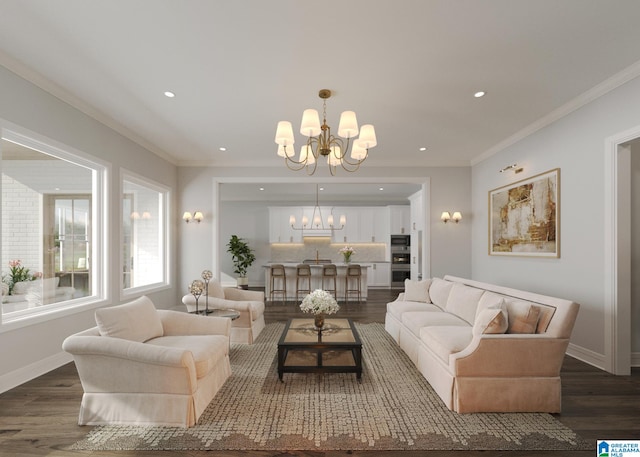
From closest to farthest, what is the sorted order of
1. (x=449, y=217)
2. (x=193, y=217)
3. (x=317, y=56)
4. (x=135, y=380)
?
(x=135, y=380) < (x=317, y=56) < (x=449, y=217) < (x=193, y=217)

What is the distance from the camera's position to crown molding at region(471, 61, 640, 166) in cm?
318

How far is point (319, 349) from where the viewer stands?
10.6 feet

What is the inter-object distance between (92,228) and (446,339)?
4362 mm

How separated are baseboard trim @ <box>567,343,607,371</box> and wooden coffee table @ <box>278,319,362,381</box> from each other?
2547 mm

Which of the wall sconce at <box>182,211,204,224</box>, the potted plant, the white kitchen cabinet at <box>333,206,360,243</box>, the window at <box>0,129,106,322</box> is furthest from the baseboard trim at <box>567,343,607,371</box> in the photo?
the potted plant

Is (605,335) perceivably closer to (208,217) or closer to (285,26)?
(285,26)

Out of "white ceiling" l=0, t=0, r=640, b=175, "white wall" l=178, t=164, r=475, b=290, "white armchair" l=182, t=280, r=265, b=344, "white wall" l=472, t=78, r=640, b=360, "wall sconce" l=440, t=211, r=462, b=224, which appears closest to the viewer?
"white ceiling" l=0, t=0, r=640, b=175

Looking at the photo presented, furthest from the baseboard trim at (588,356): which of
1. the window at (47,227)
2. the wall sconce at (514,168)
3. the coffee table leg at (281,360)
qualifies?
the window at (47,227)

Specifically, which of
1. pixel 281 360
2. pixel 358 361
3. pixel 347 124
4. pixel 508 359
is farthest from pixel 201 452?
pixel 347 124

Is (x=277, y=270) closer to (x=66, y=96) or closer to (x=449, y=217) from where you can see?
(x=449, y=217)

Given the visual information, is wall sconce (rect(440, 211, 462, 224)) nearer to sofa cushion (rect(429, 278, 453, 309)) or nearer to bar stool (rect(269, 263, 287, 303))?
sofa cushion (rect(429, 278, 453, 309))

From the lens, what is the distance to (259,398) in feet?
9.29

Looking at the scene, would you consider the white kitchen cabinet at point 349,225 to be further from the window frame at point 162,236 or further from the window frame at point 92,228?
the window frame at point 92,228

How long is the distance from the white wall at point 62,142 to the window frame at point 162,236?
8cm
